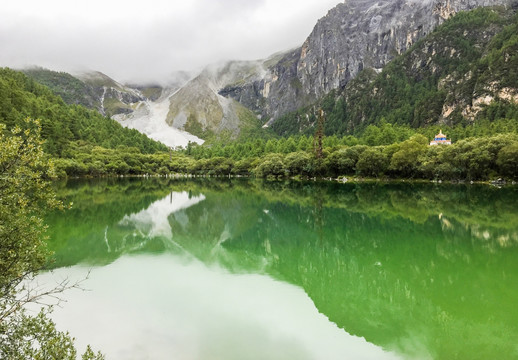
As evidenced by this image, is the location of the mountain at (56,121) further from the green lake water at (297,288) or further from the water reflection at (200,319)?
the water reflection at (200,319)

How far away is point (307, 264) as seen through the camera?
56.3ft

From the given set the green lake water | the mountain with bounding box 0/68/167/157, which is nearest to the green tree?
the green lake water

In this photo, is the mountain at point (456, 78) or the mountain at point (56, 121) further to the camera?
the mountain at point (456, 78)

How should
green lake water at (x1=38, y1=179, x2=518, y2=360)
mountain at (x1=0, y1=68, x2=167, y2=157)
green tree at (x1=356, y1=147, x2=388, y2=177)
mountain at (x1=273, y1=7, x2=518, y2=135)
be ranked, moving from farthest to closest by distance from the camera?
mountain at (x1=273, y1=7, x2=518, y2=135) → mountain at (x1=0, y1=68, x2=167, y2=157) → green tree at (x1=356, y1=147, x2=388, y2=177) → green lake water at (x1=38, y1=179, x2=518, y2=360)

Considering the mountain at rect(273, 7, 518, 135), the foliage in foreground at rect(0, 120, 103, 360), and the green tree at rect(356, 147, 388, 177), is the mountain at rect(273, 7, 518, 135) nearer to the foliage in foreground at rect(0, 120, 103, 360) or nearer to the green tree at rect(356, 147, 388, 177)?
the green tree at rect(356, 147, 388, 177)

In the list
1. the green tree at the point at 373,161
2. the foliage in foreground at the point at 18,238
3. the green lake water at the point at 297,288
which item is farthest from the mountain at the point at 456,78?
the foliage in foreground at the point at 18,238

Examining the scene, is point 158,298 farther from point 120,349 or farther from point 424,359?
point 424,359

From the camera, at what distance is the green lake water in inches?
373

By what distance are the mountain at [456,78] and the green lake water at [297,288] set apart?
11745 cm

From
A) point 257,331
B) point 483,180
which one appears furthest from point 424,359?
point 483,180

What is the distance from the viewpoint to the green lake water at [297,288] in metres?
9.48

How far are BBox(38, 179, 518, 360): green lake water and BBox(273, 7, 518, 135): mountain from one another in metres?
117

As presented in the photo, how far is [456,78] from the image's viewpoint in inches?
6344

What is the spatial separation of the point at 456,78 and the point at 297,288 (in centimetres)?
18122
